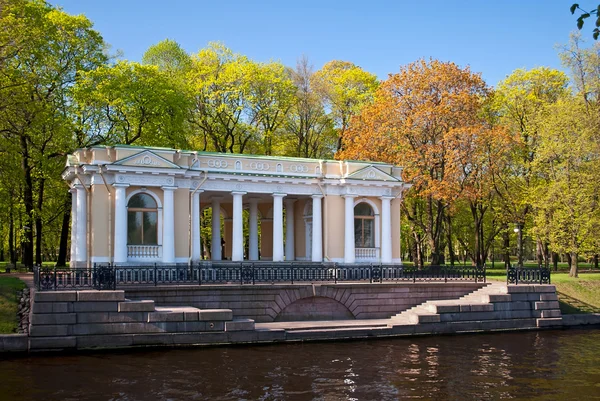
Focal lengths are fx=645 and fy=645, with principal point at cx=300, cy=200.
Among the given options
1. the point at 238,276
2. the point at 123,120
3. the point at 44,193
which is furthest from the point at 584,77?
the point at 44,193

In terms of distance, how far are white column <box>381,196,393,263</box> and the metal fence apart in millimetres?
2390

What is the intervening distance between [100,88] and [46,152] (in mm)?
5347

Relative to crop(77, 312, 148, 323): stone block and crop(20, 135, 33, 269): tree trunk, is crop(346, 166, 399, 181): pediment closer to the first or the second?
crop(77, 312, 148, 323): stone block

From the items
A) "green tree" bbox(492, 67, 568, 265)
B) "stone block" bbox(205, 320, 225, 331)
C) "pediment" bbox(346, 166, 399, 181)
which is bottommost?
"stone block" bbox(205, 320, 225, 331)

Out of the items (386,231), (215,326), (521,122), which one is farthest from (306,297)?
(521,122)

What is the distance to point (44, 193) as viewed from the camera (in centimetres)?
4359

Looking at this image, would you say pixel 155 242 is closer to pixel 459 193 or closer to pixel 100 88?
pixel 100 88

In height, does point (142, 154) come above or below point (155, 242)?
above

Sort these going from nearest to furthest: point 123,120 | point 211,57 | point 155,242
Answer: point 155,242
point 123,120
point 211,57

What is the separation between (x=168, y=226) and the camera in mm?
28750

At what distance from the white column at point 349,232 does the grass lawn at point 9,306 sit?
15297 mm

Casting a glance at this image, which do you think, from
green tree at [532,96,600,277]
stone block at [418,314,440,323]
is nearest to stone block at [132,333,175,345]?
stone block at [418,314,440,323]

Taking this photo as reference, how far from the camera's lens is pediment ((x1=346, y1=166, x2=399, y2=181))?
32938 mm

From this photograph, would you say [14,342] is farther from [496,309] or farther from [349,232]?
[496,309]
